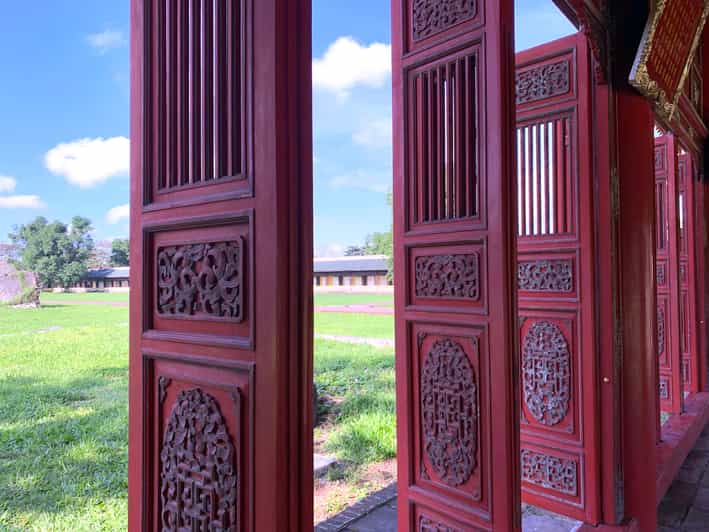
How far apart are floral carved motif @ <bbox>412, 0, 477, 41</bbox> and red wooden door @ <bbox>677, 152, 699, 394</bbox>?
10.7 ft

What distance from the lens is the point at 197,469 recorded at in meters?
0.86

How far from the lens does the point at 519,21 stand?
5.41ft

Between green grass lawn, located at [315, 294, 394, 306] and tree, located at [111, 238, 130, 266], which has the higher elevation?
tree, located at [111, 238, 130, 266]

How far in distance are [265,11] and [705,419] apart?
460 cm

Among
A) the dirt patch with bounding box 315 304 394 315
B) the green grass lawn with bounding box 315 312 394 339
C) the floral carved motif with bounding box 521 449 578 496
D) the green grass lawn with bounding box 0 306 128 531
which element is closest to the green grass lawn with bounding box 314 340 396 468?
the floral carved motif with bounding box 521 449 578 496

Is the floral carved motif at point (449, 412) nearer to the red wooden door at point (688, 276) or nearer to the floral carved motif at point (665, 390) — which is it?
the floral carved motif at point (665, 390)

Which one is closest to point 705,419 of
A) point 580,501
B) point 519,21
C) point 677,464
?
point 677,464

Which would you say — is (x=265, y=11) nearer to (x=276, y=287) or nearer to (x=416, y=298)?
(x=276, y=287)

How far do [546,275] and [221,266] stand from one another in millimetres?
1831

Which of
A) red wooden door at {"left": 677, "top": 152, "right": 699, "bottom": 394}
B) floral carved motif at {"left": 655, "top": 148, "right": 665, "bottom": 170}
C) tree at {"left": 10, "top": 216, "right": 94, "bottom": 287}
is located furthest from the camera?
red wooden door at {"left": 677, "top": 152, "right": 699, "bottom": 394}

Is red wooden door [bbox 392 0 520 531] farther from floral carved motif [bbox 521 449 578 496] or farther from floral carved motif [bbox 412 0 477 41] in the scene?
floral carved motif [bbox 521 449 578 496]

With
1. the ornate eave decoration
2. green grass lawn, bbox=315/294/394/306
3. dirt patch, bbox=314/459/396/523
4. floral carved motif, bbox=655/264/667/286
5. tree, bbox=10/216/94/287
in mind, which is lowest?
dirt patch, bbox=314/459/396/523

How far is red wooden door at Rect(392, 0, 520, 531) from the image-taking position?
4.88ft

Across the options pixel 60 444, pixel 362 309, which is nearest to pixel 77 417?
pixel 60 444
